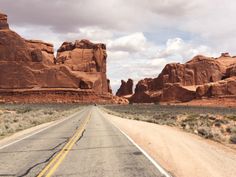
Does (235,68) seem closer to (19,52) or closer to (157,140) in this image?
(19,52)

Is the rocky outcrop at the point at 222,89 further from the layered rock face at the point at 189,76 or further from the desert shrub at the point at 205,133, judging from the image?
the desert shrub at the point at 205,133

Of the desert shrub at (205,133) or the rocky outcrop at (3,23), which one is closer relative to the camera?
the desert shrub at (205,133)

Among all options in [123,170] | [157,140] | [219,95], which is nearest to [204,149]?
[157,140]

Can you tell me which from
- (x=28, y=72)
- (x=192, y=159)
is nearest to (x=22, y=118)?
(x=192, y=159)

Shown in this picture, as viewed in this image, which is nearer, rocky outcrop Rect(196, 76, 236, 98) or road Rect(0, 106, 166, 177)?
road Rect(0, 106, 166, 177)

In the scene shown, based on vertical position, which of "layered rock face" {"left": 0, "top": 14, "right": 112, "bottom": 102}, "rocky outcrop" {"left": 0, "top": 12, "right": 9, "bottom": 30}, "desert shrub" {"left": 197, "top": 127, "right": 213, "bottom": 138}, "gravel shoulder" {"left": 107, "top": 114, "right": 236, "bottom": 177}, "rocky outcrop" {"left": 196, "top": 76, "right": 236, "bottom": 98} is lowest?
"gravel shoulder" {"left": 107, "top": 114, "right": 236, "bottom": 177}

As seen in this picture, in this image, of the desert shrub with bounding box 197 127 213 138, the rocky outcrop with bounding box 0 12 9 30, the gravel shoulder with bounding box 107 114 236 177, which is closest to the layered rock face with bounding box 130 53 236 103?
the rocky outcrop with bounding box 0 12 9 30

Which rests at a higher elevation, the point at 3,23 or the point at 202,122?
the point at 3,23

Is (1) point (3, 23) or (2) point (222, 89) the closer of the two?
(2) point (222, 89)

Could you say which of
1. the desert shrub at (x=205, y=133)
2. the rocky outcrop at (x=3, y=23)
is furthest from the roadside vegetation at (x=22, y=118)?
the rocky outcrop at (x=3, y=23)

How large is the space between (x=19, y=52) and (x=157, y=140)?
16656 centimetres

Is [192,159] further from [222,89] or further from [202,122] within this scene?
[222,89]

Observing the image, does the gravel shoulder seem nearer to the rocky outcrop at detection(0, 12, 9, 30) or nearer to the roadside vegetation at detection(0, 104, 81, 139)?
the roadside vegetation at detection(0, 104, 81, 139)

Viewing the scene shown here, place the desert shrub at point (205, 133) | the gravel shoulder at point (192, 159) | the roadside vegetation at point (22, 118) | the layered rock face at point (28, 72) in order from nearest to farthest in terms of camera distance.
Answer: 1. the gravel shoulder at point (192, 159)
2. the desert shrub at point (205, 133)
3. the roadside vegetation at point (22, 118)
4. the layered rock face at point (28, 72)
